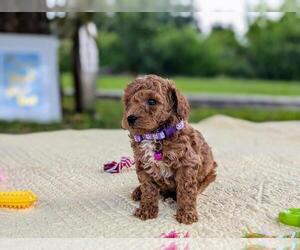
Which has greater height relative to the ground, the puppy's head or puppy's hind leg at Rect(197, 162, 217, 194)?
the puppy's head

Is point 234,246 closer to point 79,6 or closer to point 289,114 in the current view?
point 79,6

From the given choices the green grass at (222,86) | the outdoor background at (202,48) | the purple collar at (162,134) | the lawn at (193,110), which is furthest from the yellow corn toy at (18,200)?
the outdoor background at (202,48)

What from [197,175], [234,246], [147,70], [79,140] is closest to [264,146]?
[79,140]

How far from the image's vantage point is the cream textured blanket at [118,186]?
2176 mm

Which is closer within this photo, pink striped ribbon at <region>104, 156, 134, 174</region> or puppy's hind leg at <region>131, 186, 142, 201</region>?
puppy's hind leg at <region>131, 186, 142, 201</region>

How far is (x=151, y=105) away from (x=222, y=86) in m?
8.50

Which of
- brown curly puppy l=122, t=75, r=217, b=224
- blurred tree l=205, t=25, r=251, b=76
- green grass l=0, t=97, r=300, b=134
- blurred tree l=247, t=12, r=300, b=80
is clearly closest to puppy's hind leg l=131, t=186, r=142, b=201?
brown curly puppy l=122, t=75, r=217, b=224

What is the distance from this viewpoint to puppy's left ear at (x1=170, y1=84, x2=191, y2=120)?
7.26 ft

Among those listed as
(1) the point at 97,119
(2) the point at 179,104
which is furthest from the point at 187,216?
(1) the point at 97,119

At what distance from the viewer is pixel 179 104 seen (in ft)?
7.25

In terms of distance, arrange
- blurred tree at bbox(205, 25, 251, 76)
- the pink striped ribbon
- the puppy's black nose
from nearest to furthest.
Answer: the puppy's black nose, the pink striped ribbon, blurred tree at bbox(205, 25, 251, 76)

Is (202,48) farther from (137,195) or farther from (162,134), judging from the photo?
(162,134)

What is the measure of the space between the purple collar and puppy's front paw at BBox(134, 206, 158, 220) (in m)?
0.26

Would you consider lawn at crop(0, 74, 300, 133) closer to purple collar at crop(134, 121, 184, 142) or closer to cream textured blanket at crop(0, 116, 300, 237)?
cream textured blanket at crop(0, 116, 300, 237)
